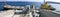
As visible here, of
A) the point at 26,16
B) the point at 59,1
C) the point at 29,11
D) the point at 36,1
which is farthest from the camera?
the point at 36,1

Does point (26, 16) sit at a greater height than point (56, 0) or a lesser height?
lesser

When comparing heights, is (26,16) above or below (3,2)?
below

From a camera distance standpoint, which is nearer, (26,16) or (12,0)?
(26,16)

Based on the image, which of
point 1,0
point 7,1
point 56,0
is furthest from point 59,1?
point 1,0

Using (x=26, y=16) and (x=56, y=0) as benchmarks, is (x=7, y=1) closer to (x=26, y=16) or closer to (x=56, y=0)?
(x=56, y=0)

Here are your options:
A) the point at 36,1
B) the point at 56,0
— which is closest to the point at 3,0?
the point at 36,1

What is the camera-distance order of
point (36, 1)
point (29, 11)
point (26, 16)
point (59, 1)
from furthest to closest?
point (36, 1) < point (59, 1) < point (29, 11) < point (26, 16)

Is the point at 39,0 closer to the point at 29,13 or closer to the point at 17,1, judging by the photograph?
the point at 17,1

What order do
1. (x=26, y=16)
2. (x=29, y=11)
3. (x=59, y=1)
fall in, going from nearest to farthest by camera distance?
(x=26, y=16)
(x=29, y=11)
(x=59, y=1)

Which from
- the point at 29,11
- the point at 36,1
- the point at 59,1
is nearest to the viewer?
the point at 29,11
